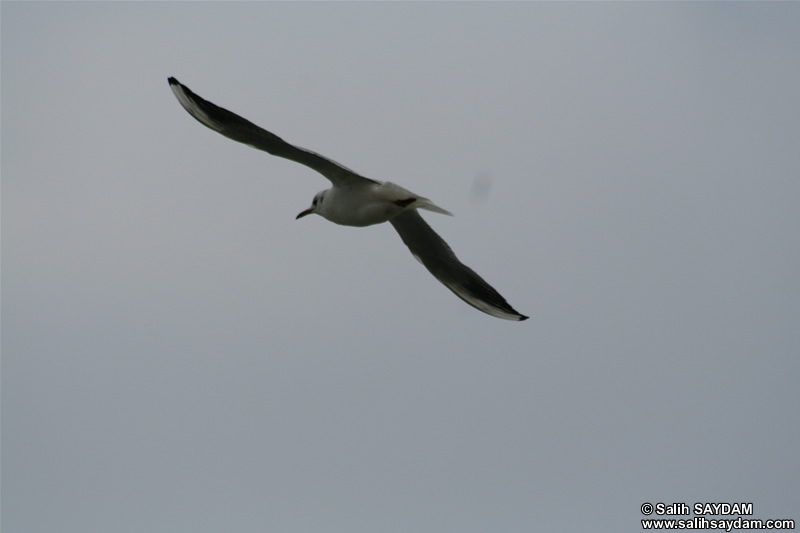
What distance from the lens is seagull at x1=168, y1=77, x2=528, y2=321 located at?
8.47 meters

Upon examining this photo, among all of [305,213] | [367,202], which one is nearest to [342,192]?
[367,202]

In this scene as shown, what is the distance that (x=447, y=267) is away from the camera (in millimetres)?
10016

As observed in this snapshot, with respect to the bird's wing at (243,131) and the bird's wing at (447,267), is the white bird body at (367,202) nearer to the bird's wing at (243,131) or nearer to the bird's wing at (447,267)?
the bird's wing at (243,131)

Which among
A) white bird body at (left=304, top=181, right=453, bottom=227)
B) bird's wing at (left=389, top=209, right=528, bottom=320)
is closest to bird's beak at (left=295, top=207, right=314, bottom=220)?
white bird body at (left=304, top=181, right=453, bottom=227)

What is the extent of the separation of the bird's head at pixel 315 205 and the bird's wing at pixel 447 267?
2.22ft

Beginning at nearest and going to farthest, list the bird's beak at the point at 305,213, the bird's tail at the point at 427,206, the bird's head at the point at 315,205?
1. the bird's tail at the point at 427,206
2. the bird's head at the point at 315,205
3. the bird's beak at the point at 305,213

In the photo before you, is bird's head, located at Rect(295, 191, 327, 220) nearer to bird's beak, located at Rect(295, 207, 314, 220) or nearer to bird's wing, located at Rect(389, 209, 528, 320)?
bird's beak, located at Rect(295, 207, 314, 220)

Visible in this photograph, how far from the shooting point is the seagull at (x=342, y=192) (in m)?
8.47

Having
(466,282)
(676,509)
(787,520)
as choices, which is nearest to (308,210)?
(466,282)

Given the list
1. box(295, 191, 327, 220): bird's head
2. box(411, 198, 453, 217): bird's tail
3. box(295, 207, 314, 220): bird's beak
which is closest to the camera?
box(411, 198, 453, 217): bird's tail

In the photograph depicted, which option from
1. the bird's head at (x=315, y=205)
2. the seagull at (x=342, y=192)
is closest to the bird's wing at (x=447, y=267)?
the seagull at (x=342, y=192)

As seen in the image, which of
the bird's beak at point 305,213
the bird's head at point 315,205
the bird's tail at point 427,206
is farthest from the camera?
the bird's beak at point 305,213

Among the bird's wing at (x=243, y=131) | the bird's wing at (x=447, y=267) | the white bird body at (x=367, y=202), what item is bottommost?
the bird's wing at (x=447, y=267)

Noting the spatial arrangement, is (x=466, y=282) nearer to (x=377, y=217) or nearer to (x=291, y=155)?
(x=377, y=217)
